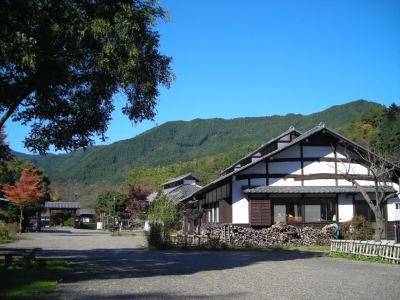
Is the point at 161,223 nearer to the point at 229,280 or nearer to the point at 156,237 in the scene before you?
the point at 156,237

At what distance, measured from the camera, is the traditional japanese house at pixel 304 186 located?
2495 cm

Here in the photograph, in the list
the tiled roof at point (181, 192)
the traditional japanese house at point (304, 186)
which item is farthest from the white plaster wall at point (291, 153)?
the tiled roof at point (181, 192)

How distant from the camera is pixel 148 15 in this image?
40.3 ft

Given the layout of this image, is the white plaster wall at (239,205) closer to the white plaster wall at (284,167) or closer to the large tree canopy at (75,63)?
the white plaster wall at (284,167)

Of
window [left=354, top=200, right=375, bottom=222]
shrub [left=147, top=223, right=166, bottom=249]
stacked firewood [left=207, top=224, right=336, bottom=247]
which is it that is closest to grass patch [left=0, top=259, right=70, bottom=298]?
shrub [left=147, top=223, right=166, bottom=249]

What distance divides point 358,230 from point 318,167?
4.46m

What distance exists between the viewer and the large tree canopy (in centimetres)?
1048

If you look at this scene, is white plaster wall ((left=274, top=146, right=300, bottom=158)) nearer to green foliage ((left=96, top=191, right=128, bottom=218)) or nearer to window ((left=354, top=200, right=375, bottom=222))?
window ((left=354, top=200, right=375, bottom=222))

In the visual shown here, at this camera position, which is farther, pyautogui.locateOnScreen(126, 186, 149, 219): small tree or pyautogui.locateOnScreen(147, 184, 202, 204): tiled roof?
pyautogui.locateOnScreen(126, 186, 149, 219): small tree

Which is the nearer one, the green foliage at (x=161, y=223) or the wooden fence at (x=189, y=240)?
the green foliage at (x=161, y=223)

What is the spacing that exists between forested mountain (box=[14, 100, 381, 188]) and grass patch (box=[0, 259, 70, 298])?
11713 centimetres

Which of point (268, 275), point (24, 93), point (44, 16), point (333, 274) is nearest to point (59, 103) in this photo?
point (24, 93)

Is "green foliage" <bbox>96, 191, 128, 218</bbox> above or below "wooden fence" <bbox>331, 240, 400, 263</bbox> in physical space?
above

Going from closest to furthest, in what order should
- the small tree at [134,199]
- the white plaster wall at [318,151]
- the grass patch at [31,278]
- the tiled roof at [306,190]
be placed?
the grass patch at [31,278]
the tiled roof at [306,190]
the white plaster wall at [318,151]
the small tree at [134,199]
